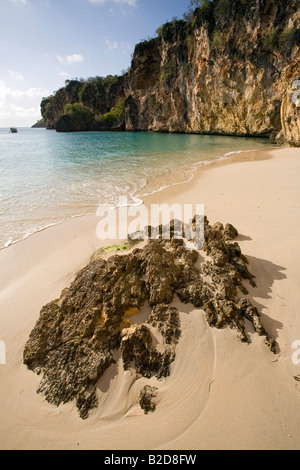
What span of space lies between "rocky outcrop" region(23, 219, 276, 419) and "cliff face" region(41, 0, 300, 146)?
17.2 metres

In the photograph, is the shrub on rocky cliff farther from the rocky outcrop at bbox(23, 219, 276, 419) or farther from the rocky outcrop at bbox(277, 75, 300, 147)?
the rocky outcrop at bbox(23, 219, 276, 419)

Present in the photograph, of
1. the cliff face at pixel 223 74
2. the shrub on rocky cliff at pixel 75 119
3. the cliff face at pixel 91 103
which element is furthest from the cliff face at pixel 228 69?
the shrub on rocky cliff at pixel 75 119

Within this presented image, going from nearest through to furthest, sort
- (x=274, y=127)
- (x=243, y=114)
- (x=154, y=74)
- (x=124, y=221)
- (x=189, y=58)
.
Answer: (x=124, y=221) → (x=274, y=127) → (x=243, y=114) → (x=189, y=58) → (x=154, y=74)

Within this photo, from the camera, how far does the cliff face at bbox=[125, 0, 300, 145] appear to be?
68.7 ft

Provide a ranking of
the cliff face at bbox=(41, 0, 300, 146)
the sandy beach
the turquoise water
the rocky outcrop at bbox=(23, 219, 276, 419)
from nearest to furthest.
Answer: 1. the sandy beach
2. the rocky outcrop at bbox=(23, 219, 276, 419)
3. the turquoise water
4. the cliff face at bbox=(41, 0, 300, 146)

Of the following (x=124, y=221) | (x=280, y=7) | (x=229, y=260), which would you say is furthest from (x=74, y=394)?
(x=280, y=7)

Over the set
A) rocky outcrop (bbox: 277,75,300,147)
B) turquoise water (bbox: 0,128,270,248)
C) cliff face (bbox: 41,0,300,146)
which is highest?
Answer: cliff face (bbox: 41,0,300,146)

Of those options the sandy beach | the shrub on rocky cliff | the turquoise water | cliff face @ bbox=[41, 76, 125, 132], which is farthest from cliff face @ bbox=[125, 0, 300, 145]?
the shrub on rocky cliff

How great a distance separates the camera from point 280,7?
68.2 feet

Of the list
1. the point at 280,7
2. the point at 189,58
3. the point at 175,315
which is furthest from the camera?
the point at 189,58

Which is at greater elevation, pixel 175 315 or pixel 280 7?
pixel 280 7

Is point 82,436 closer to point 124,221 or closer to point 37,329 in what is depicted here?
point 37,329
